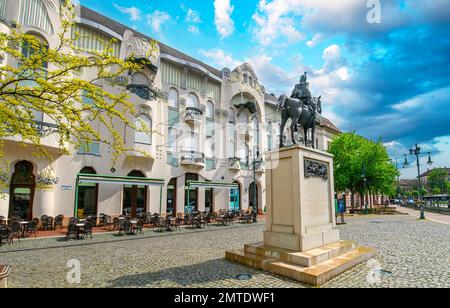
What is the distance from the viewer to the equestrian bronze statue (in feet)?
29.2

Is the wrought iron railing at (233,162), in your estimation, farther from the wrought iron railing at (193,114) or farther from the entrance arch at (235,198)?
the wrought iron railing at (193,114)

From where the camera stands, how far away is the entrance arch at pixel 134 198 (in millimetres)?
21109

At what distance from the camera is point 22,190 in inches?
654

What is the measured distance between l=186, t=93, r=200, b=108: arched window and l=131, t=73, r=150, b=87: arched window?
15.0 feet

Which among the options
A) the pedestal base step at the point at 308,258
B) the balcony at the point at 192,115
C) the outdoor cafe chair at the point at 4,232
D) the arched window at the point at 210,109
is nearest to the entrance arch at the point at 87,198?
the outdoor cafe chair at the point at 4,232

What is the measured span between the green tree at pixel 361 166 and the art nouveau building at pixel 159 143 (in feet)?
32.2

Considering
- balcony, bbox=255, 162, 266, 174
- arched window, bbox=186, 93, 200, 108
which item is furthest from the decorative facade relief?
balcony, bbox=255, 162, 266, 174

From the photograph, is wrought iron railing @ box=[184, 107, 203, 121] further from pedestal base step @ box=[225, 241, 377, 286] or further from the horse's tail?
pedestal base step @ box=[225, 241, 377, 286]

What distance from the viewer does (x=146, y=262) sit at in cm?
827

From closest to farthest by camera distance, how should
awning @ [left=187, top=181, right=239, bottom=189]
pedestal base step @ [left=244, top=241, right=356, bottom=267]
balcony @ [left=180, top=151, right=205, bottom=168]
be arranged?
pedestal base step @ [left=244, top=241, right=356, bottom=267] < awning @ [left=187, top=181, right=239, bottom=189] < balcony @ [left=180, top=151, right=205, bottom=168]

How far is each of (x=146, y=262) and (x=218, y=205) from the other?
64.2ft

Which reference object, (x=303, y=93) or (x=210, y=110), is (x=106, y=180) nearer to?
(x=303, y=93)

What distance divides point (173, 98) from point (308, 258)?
21106 millimetres
